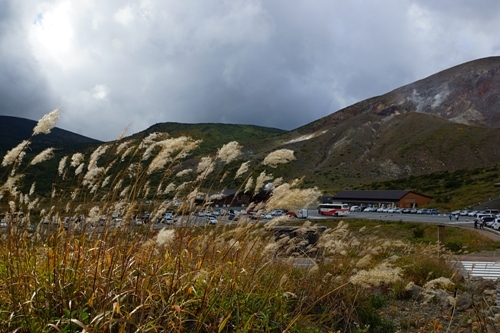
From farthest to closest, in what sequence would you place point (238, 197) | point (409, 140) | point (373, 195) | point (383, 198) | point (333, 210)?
1. point (409, 140)
2. point (373, 195)
3. point (383, 198)
4. point (333, 210)
5. point (238, 197)

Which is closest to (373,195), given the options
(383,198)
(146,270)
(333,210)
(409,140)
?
(383,198)

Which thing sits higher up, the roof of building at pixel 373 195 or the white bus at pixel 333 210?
the roof of building at pixel 373 195

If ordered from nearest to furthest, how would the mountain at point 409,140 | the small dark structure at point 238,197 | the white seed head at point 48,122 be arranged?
the white seed head at point 48,122, the small dark structure at point 238,197, the mountain at point 409,140

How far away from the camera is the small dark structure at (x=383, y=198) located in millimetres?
69625

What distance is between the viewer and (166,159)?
342cm

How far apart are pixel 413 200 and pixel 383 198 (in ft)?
18.1

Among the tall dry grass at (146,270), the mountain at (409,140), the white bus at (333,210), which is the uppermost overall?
the mountain at (409,140)

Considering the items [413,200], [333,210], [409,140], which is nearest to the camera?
[333,210]

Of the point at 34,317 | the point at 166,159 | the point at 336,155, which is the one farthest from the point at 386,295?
the point at 336,155

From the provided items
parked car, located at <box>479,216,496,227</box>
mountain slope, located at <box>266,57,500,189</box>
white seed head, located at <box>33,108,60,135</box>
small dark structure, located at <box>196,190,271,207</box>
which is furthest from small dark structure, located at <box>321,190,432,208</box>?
white seed head, located at <box>33,108,60,135</box>

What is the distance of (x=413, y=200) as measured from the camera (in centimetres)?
6994

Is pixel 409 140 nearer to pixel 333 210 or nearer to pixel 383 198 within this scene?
pixel 383 198

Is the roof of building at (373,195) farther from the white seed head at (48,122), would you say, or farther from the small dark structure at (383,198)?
the white seed head at (48,122)

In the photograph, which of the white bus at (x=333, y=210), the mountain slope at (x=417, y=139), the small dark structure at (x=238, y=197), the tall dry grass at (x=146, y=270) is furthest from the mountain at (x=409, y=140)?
the tall dry grass at (x=146, y=270)
